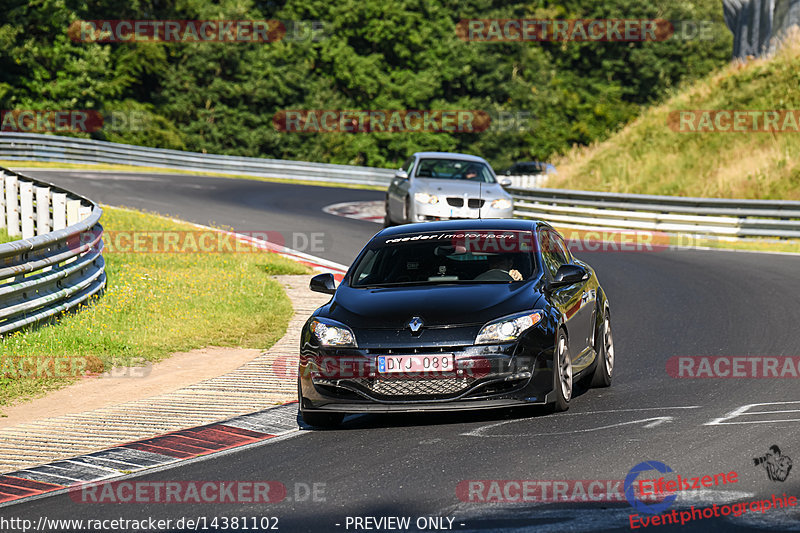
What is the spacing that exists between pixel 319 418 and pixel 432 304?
1.23 m

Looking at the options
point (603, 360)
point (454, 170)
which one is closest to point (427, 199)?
point (454, 170)

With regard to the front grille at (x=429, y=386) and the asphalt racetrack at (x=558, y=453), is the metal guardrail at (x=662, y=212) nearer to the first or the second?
the asphalt racetrack at (x=558, y=453)

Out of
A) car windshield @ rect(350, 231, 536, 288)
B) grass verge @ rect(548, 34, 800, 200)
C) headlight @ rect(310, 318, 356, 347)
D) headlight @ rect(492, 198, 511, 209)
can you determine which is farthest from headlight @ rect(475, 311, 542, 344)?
grass verge @ rect(548, 34, 800, 200)

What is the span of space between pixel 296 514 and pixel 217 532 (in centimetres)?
45

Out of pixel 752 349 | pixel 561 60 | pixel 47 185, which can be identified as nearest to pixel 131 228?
pixel 47 185

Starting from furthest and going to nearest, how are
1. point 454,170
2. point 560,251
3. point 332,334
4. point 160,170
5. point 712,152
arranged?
point 160,170, point 712,152, point 454,170, point 560,251, point 332,334

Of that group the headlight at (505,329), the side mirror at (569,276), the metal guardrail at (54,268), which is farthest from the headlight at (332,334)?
the metal guardrail at (54,268)

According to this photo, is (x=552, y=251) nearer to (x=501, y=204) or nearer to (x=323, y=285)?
(x=323, y=285)

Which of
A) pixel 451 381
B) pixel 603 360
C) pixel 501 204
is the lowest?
pixel 603 360

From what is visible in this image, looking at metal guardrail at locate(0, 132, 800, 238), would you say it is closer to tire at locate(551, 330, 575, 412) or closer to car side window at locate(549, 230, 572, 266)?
car side window at locate(549, 230, 572, 266)

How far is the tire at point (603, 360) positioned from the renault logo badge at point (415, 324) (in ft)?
7.47

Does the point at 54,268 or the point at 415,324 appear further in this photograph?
the point at 54,268

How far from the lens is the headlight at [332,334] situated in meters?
8.42

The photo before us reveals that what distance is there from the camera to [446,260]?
9.59 m
